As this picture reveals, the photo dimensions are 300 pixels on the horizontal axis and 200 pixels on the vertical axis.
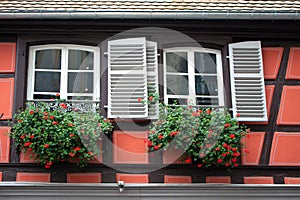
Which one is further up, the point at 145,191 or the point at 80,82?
the point at 80,82

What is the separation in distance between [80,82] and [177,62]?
56.9 inches

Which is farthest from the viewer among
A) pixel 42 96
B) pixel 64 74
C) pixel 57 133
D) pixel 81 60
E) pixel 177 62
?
pixel 177 62

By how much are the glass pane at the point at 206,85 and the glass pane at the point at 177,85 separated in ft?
0.54

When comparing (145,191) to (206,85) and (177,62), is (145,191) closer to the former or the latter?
(206,85)

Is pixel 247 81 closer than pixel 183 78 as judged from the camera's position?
Yes

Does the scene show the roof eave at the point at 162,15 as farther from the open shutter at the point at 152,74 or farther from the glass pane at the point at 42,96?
the glass pane at the point at 42,96

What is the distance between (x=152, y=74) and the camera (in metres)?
8.02

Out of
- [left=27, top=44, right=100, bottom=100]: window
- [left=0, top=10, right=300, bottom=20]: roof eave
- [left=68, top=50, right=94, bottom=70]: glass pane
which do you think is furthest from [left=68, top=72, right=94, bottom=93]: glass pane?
[left=0, top=10, right=300, bottom=20]: roof eave

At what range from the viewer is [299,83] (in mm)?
8078

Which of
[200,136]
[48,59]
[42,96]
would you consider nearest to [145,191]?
[200,136]

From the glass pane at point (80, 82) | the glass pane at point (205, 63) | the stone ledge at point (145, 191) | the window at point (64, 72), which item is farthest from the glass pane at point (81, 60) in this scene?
the stone ledge at point (145, 191)

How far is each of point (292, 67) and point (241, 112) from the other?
1.05 m

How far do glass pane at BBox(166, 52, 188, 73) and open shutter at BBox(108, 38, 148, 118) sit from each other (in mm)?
426

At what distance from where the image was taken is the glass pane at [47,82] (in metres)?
7.97
